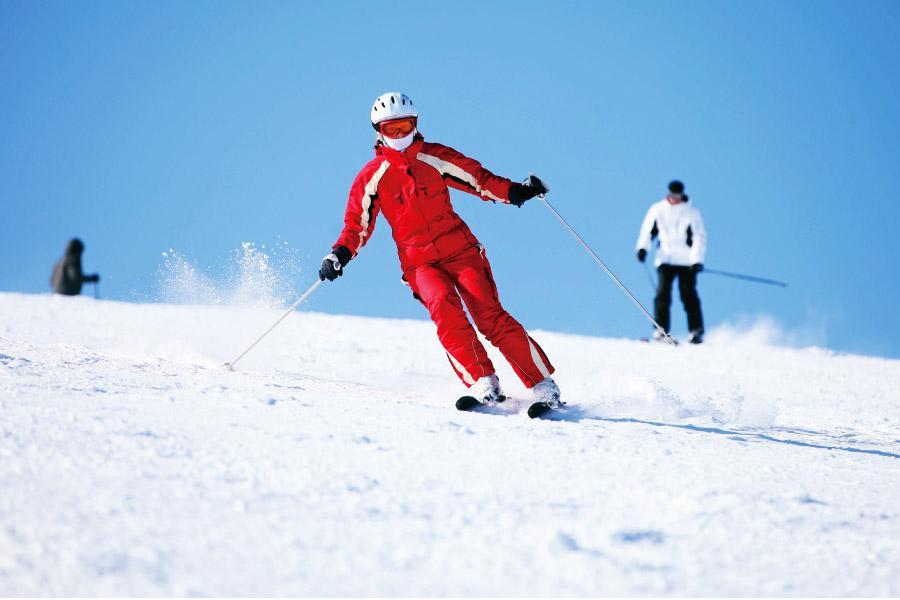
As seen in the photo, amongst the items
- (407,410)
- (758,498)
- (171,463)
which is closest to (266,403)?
(407,410)

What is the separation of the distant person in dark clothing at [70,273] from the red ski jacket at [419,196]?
1340 cm

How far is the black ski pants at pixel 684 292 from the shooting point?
10891 mm

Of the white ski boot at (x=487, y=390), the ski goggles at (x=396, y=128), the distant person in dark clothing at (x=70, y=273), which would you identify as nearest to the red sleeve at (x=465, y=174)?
the ski goggles at (x=396, y=128)

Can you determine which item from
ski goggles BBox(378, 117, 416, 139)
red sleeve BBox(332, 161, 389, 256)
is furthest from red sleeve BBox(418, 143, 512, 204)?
red sleeve BBox(332, 161, 389, 256)

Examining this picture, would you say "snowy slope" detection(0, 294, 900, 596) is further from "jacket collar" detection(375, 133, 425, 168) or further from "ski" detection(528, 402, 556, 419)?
"jacket collar" detection(375, 133, 425, 168)

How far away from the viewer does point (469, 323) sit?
4.60 metres

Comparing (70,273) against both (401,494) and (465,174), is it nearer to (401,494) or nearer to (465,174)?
(465,174)

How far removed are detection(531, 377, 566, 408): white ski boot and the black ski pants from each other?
21.8ft

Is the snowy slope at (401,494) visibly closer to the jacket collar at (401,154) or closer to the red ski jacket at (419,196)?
the red ski jacket at (419,196)

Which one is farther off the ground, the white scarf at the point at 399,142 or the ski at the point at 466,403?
the white scarf at the point at 399,142

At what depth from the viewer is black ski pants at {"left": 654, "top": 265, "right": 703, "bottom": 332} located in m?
10.9

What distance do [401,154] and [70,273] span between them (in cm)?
1374

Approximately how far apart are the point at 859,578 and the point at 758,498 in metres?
0.59

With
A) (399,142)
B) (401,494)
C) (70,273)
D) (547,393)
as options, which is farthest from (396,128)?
(70,273)
